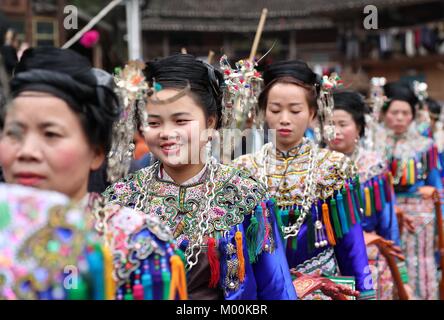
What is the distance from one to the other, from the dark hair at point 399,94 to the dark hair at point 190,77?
15.9ft

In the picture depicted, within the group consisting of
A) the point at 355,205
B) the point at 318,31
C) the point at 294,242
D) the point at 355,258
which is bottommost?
the point at 355,258

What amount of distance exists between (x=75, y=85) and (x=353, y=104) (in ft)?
13.5

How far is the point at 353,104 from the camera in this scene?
5.76m

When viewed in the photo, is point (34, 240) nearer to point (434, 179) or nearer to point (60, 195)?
point (60, 195)

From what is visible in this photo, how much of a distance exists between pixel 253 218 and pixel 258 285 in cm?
31

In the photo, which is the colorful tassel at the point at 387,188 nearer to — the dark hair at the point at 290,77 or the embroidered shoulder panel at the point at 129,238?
the dark hair at the point at 290,77

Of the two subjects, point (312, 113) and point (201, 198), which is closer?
point (201, 198)

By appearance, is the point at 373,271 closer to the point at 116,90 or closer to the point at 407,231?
the point at 407,231

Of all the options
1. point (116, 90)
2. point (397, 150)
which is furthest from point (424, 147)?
point (116, 90)

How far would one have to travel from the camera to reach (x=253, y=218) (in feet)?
10.2

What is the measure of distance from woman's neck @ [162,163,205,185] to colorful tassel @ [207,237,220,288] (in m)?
0.36

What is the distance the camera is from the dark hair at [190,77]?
3.05 metres

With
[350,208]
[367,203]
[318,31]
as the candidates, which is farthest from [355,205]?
[318,31]
